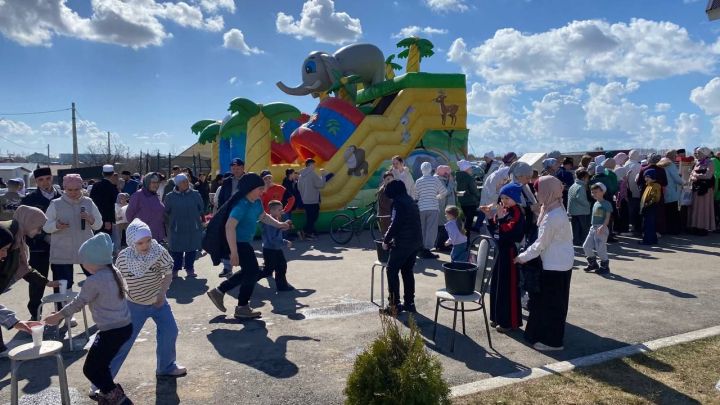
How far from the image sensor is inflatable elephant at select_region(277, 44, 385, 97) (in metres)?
17.2

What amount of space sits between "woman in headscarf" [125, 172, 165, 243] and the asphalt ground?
1.04 meters

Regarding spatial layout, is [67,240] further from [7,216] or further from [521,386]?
[7,216]

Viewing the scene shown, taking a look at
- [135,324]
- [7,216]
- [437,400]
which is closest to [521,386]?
[437,400]

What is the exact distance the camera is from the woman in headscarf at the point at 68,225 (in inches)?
218

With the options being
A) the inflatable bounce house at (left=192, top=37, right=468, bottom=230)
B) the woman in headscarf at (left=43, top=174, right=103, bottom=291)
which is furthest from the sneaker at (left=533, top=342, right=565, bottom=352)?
the inflatable bounce house at (left=192, top=37, right=468, bottom=230)

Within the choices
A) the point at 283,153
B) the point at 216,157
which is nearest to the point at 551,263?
the point at 283,153

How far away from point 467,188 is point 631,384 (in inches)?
272

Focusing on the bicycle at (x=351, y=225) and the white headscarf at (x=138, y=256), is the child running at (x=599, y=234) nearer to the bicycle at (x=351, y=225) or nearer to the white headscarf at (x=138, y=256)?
the bicycle at (x=351, y=225)

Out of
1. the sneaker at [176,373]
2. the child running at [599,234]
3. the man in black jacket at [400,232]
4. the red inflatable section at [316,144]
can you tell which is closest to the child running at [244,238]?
the sneaker at [176,373]

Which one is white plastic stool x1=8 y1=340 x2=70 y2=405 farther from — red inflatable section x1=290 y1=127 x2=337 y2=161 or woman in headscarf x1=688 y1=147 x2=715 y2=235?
woman in headscarf x1=688 y1=147 x2=715 y2=235

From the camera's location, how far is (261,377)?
4309 mm

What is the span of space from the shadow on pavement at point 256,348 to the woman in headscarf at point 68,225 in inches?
73.0

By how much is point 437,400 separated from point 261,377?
1.99 m

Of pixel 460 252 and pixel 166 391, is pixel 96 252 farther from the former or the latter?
pixel 460 252
